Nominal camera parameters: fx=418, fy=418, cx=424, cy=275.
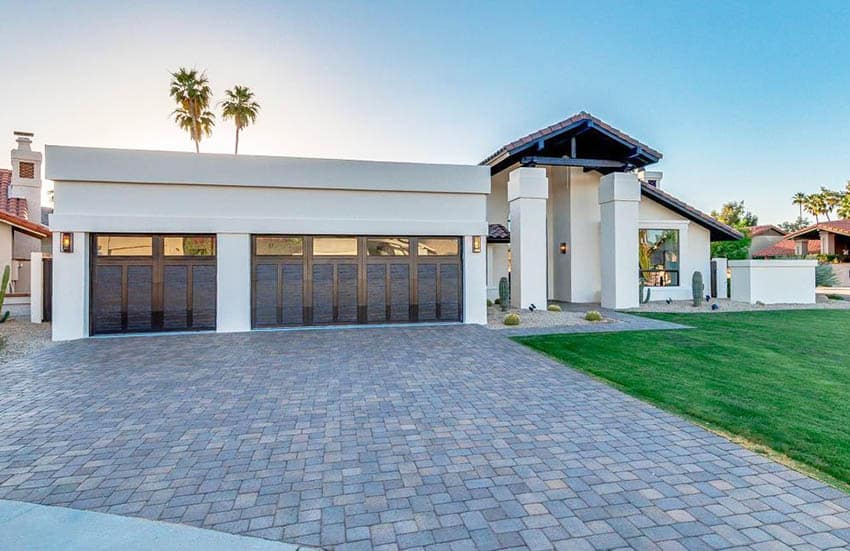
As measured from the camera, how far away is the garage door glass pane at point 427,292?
11.6 m

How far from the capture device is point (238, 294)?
34.5 ft

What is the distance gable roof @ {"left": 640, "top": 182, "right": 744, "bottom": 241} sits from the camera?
16719 millimetres

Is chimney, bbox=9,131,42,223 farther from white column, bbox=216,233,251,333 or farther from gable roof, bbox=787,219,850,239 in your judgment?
gable roof, bbox=787,219,850,239

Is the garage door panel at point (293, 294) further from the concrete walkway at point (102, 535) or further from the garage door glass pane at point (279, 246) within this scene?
the concrete walkway at point (102, 535)

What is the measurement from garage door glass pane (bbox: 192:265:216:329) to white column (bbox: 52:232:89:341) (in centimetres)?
233

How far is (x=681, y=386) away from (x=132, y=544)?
21.3 feet

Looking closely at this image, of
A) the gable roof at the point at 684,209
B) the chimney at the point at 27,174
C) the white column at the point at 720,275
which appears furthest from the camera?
the white column at the point at 720,275

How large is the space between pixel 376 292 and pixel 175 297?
16.2 ft

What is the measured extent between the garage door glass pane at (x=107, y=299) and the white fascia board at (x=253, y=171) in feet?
7.18

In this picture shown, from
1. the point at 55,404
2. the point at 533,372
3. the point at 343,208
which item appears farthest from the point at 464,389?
the point at 343,208

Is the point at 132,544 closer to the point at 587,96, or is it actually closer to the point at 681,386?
the point at 681,386

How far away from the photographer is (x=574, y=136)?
48.9 feet

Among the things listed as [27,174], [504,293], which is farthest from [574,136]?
[27,174]

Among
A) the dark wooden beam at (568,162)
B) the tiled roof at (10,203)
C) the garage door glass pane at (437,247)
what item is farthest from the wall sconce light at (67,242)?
the dark wooden beam at (568,162)
